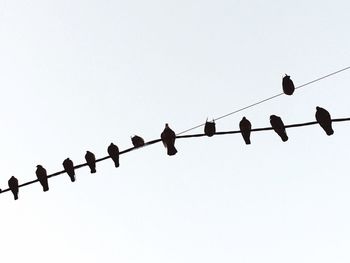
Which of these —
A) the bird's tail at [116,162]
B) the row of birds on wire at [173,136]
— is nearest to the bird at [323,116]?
the row of birds on wire at [173,136]

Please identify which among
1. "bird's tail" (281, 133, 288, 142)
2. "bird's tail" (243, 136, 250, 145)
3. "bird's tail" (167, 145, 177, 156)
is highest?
"bird's tail" (167, 145, 177, 156)

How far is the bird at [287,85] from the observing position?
8898mm

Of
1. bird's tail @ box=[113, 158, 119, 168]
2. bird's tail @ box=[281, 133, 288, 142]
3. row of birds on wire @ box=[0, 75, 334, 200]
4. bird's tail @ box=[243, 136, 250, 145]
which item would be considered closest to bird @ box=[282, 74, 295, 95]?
row of birds on wire @ box=[0, 75, 334, 200]

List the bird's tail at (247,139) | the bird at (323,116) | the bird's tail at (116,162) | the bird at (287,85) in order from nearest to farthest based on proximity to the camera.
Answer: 1. the bird at (323,116)
2. the bird's tail at (247,139)
3. the bird at (287,85)
4. the bird's tail at (116,162)

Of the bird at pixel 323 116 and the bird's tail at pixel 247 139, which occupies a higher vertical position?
the bird's tail at pixel 247 139

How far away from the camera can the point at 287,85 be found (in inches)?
353

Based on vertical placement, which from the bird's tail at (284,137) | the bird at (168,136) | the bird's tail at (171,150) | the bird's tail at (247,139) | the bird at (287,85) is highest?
the bird at (287,85)

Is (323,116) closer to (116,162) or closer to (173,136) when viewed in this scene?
(173,136)

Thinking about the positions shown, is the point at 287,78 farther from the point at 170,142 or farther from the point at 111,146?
the point at 111,146

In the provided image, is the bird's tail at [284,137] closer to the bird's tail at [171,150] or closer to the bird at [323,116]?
the bird at [323,116]

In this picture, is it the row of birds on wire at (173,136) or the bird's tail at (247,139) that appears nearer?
the row of birds on wire at (173,136)

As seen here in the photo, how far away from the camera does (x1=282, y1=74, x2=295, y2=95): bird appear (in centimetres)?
890

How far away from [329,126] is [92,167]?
12.2 ft

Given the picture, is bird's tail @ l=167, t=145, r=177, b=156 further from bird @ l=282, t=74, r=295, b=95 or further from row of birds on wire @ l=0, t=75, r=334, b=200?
bird @ l=282, t=74, r=295, b=95
